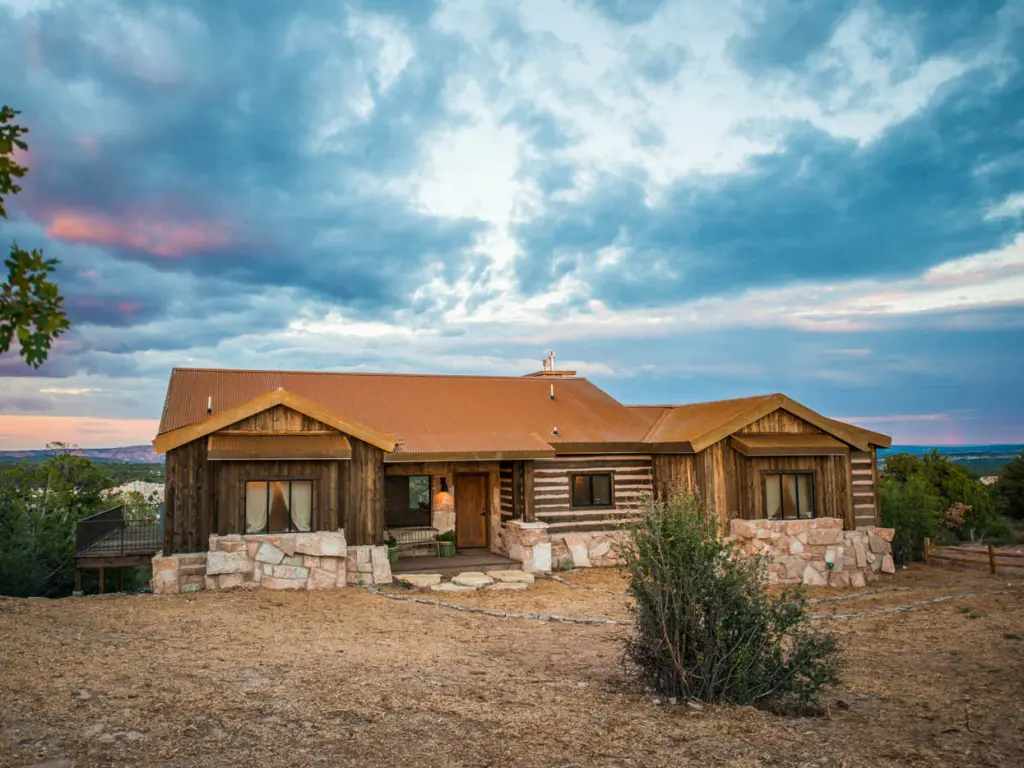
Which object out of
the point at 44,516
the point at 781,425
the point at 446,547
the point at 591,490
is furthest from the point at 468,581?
the point at 44,516

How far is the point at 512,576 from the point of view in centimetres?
1736

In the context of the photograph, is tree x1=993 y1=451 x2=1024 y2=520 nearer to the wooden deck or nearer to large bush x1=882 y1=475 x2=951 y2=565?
large bush x1=882 y1=475 x2=951 y2=565

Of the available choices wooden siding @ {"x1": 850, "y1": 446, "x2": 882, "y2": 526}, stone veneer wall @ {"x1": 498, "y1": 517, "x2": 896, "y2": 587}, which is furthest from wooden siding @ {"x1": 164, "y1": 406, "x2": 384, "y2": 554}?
wooden siding @ {"x1": 850, "y1": 446, "x2": 882, "y2": 526}

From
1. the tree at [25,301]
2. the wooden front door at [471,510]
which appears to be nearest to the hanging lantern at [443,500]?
the wooden front door at [471,510]

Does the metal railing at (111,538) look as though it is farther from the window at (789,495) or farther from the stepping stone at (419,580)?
the window at (789,495)

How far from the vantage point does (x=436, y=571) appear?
57.7ft

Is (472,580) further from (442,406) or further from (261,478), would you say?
(442,406)

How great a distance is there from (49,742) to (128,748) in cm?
64

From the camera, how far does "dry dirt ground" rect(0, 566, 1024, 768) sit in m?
6.05

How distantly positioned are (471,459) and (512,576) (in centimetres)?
304

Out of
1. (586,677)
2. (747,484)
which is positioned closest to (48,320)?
(586,677)

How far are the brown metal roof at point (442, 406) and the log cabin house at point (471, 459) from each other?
67 mm

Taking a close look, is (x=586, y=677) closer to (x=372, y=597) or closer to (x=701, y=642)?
(x=701, y=642)

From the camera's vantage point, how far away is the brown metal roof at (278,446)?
15398mm
